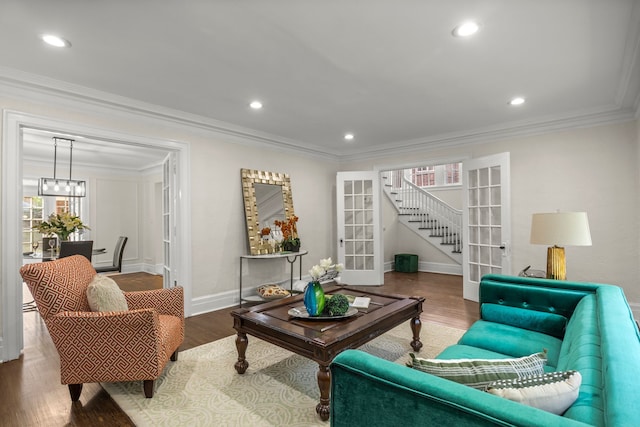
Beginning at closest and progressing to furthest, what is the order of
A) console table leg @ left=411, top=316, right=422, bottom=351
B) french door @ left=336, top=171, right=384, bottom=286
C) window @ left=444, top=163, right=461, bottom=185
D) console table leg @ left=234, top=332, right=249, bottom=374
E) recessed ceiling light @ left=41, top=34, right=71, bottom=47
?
1. recessed ceiling light @ left=41, top=34, right=71, bottom=47
2. console table leg @ left=234, top=332, right=249, bottom=374
3. console table leg @ left=411, top=316, right=422, bottom=351
4. french door @ left=336, top=171, right=384, bottom=286
5. window @ left=444, top=163, right=461, bottom=185

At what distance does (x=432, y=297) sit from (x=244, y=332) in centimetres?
338

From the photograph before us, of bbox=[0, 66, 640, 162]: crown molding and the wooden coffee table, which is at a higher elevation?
bbox=[0, 66, 640, 162]: crown molding

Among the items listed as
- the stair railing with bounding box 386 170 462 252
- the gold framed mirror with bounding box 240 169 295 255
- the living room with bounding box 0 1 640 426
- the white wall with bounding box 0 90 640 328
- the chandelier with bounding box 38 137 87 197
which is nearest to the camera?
the living room with bounding box 0 1 640 426

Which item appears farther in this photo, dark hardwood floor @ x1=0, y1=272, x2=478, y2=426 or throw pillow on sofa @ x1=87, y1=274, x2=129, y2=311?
throw pillow on sofa @ x1=87, y1=274, x2=129, y2=311

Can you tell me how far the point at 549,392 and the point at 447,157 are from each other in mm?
4746

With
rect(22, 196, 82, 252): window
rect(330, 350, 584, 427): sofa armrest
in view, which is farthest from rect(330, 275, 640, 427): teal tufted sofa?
rect(22, 196, 82, 252): window

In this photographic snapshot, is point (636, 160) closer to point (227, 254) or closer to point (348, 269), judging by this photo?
point (348, 269)

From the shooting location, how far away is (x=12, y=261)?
2908mm

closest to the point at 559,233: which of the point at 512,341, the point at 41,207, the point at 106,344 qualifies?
the point at 512,341

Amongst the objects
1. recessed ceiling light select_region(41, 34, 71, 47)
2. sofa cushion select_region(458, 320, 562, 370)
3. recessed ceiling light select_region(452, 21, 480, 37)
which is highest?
recessed ceiling light select_region(452, 21, 480, 37)

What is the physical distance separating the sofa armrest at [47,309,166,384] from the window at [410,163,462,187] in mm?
7317

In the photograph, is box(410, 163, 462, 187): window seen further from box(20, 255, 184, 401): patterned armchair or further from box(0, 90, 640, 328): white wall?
box(20, 255, 184, 401): patterned armchair

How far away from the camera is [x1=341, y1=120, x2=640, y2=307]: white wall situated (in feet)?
12.7

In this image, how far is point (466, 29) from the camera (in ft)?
7.49
